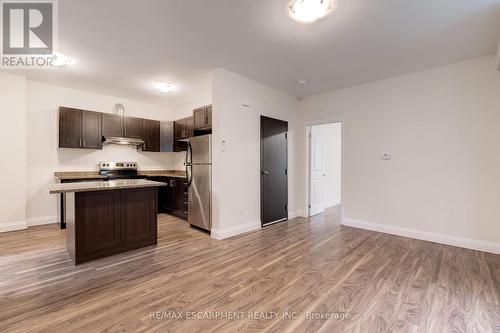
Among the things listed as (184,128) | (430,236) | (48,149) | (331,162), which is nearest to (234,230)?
(184,128)

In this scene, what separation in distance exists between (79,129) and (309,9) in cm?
490

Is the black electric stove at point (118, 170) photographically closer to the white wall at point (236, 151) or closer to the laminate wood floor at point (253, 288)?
the laminate wood floor at point (253, 288)

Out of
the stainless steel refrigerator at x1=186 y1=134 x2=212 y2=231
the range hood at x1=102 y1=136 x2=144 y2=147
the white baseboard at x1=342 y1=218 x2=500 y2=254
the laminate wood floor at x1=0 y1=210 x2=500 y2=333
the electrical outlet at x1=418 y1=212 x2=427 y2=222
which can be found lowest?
the laminate wood floor at x1=0 y1=210 x2=500 y2=333

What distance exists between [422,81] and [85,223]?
5.41 metres

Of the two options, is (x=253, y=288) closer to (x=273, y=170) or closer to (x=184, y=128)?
(x=273, y=170)

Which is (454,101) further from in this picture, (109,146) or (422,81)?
(109,146)

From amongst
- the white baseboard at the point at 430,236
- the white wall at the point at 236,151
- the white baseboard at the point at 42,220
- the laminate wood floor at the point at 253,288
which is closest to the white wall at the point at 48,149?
the white baseboard at the point at 42,220

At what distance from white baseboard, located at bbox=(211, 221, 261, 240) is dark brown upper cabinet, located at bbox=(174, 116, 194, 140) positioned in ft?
8.06

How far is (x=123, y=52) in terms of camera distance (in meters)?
3.13

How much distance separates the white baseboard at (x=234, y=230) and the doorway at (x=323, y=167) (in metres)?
1.71

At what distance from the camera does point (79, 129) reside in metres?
4.65

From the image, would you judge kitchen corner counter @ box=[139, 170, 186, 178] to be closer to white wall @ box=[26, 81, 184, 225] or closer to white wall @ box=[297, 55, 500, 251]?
white wall @ box=[26, 81, 184, 225]

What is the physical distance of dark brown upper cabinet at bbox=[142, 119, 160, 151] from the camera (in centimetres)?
557

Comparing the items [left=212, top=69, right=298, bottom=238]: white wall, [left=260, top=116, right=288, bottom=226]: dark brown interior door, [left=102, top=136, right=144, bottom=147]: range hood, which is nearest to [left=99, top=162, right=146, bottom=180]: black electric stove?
[left=102, top=136, right=144, bottom=147]: range hood
